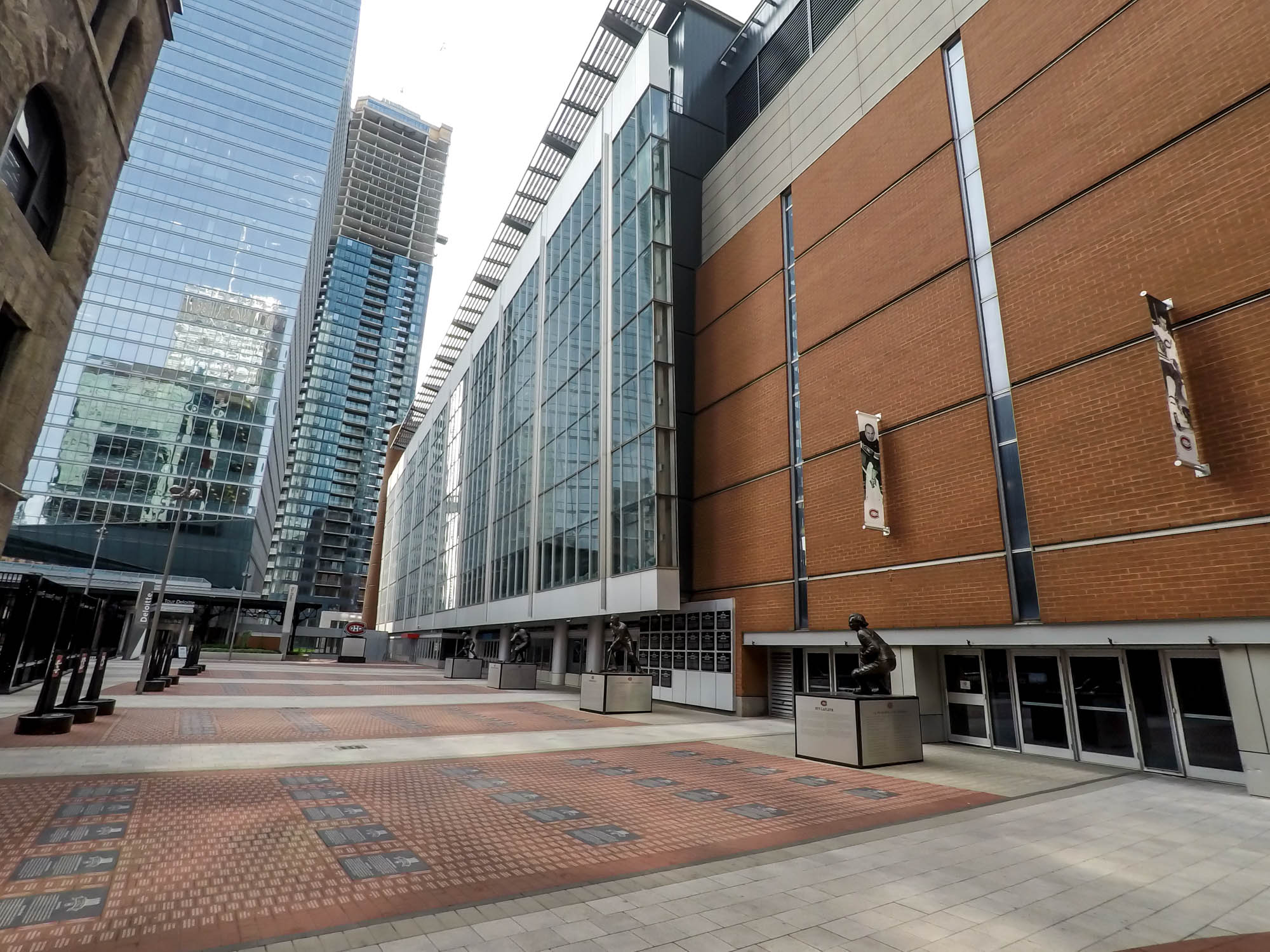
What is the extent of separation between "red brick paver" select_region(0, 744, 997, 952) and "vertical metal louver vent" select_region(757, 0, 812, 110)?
22.6m

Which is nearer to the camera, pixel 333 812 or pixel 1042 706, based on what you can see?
pixel 333 812

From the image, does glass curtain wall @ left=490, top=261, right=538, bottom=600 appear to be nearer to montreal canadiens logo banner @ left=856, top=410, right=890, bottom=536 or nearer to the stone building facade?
montreal canadiens logo banner @ left=856, top=410, right=890, bottom=536

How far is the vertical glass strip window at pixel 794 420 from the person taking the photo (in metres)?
18.3

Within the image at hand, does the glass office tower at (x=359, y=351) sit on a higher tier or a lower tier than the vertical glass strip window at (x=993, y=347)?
higher

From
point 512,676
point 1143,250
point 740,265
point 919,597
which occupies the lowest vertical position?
point 512,676

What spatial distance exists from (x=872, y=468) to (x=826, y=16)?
16.2 m

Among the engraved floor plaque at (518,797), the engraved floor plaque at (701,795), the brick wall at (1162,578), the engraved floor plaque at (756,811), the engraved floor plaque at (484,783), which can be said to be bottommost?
the engraved floor plaque at (484,783)

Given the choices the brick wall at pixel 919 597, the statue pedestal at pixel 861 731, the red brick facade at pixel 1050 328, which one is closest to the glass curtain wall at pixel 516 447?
the red brick facade at pixel 1050 328

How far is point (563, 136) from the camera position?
33.2 m

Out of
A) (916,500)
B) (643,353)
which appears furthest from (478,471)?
(916,500)

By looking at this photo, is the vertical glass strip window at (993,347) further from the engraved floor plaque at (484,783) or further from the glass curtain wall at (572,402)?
the glass curtain wall at (572,402)

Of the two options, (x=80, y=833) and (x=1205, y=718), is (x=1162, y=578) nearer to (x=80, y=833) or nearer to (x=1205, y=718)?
(x=1205, y=718)

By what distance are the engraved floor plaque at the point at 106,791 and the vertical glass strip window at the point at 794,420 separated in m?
14.7

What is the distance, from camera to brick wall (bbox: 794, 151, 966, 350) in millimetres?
15305
